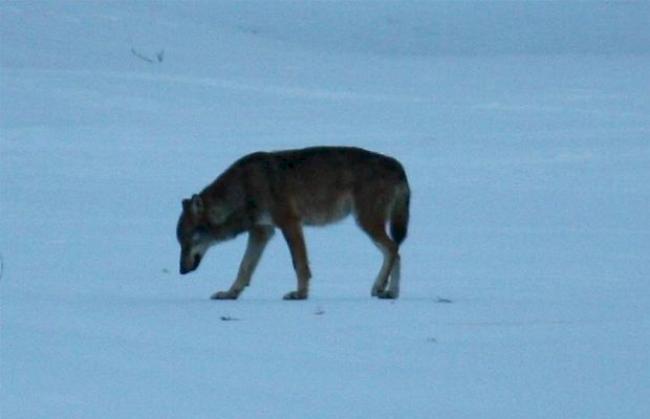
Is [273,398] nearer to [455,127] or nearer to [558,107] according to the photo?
[455,127]

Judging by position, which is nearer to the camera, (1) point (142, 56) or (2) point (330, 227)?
(2) point (330, 227)

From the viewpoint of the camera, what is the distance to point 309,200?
12.3 metres

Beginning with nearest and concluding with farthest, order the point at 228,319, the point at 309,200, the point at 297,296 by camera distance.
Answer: the point at 228,319, the point at 297,296, the point at 309,200

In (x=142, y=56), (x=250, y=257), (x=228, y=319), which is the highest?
(x=142, y=56)

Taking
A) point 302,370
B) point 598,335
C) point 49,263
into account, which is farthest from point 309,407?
point 49,263

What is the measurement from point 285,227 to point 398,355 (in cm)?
366

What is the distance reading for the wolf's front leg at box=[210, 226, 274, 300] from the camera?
12430 mm

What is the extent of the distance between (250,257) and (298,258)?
0.57m

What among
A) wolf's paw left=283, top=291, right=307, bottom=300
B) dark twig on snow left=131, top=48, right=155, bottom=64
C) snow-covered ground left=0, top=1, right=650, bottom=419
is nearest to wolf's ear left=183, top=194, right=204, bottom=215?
snow-covered ground left=0, top=1, right=650, bottom=419

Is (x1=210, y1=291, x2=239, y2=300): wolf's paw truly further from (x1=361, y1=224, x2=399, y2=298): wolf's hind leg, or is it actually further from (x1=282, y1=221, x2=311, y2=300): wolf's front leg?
(x1=361, y1=224, x2=399, y2=298): wolf's hind leg

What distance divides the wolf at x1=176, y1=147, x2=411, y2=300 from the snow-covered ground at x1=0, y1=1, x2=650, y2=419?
0.42 m

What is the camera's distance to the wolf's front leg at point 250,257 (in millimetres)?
12430

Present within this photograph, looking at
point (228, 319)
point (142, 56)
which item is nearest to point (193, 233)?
point (228, 319)

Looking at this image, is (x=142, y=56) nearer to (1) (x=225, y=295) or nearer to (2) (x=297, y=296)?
(1) (x=225, y=295)
